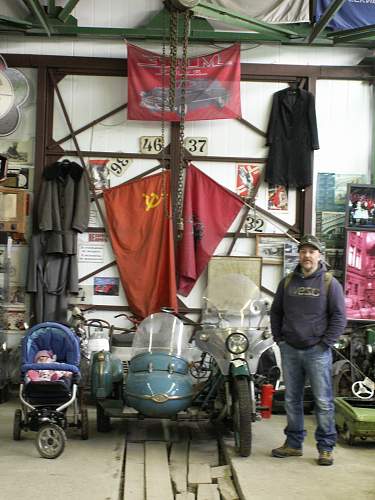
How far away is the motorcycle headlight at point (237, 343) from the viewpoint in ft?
18.0

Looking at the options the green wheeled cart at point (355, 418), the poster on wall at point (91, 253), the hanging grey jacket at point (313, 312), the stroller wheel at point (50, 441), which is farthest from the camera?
the poster on wall at point (91, 253)

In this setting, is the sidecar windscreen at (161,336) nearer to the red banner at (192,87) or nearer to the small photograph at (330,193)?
the red banner at (192,87)

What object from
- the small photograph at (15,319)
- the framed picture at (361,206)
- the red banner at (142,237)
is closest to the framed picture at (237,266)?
the red banner at (142,237)

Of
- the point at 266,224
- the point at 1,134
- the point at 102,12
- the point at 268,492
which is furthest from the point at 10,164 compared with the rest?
the point at 268,492

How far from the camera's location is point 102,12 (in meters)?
8.52

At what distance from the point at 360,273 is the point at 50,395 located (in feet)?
14.7

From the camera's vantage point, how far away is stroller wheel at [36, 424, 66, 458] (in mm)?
5188

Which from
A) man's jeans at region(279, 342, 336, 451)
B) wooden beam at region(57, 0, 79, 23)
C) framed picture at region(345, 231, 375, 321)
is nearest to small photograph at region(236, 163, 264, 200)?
framed picture at region(345, 231, 375, 321)

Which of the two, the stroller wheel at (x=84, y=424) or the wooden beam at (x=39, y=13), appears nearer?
the stroller wheel at (x=84, y=424)

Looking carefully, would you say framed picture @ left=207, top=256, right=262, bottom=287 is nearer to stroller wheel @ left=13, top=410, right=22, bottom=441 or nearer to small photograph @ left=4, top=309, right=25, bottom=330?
small photograph @ left=4, top=309, right=25, bottom=330

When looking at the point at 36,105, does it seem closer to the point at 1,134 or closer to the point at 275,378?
the point at 1,134

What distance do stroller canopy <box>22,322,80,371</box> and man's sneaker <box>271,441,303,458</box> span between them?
6.43ft

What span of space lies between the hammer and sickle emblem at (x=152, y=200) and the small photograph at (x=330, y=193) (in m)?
2.07

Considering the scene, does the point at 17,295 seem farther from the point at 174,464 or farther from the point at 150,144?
the point at 174,464
